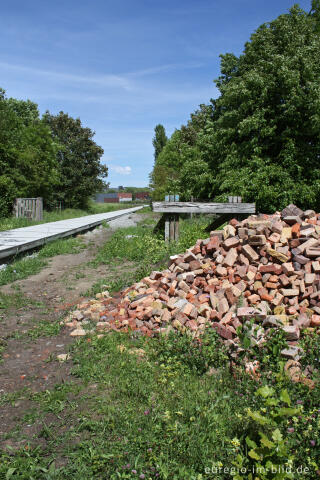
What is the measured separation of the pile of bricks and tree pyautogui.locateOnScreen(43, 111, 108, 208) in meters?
28.0

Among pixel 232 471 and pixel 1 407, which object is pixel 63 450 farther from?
pixel 232 471

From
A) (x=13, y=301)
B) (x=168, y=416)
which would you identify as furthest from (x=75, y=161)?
(x=168, y=416)

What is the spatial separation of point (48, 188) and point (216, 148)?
1195 centimetres

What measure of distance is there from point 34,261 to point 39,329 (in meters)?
4.37

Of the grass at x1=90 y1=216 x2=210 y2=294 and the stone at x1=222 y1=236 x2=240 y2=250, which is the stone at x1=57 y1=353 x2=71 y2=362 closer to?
the grass at x1=90 y1=216 x2=210 y2=294

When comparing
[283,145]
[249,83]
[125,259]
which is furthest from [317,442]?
[249,83]

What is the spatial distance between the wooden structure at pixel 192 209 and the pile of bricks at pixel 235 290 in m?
2.23

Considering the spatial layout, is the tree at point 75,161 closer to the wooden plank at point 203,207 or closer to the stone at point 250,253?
the wooden plank at point 203,207

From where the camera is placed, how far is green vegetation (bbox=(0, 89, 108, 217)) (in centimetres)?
1769

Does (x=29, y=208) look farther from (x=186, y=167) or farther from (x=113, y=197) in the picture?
(x=113, y=197)

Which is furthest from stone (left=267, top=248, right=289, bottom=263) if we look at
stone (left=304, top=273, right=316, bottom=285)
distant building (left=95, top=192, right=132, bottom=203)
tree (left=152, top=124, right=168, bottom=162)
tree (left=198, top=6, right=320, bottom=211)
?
distant building (left=95, top=192, right=132, bottom=203)

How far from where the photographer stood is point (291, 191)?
40.9 feet

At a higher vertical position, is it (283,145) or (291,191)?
(283,145)

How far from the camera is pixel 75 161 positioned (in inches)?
1303
